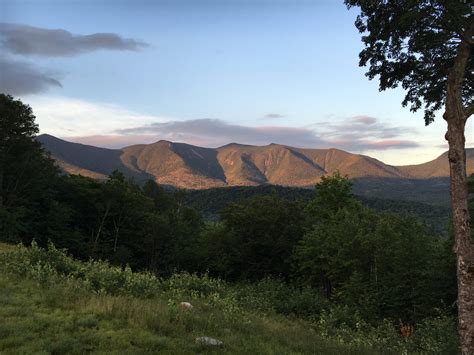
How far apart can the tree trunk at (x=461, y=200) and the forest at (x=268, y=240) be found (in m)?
8.17

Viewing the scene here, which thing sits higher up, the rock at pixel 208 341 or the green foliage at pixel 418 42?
the green foliage at pixel 418 42

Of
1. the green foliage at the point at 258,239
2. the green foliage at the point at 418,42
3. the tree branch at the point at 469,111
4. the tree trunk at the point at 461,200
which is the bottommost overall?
the green foliage at the point at 258,239

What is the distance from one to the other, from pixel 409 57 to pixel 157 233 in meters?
58.5

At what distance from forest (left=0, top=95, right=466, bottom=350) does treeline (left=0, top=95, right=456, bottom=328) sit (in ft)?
0.44

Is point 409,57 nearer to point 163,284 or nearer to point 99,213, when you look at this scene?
point 163,284

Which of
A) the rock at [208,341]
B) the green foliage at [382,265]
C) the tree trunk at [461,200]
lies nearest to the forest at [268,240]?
the green foliage at [382,265]

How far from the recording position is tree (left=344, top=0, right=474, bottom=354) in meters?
10.6

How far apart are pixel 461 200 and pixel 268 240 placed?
41613 mm

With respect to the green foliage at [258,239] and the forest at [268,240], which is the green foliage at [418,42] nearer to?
the forest at [268,240]

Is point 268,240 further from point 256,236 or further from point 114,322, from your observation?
point 114,322

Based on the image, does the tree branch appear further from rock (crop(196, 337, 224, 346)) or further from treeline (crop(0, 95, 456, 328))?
treeline (crop(0, 95, 456, 328))

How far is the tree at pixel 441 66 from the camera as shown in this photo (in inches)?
416

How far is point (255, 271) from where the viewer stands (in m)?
53.8

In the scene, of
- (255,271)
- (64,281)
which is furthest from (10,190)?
(64,281)
